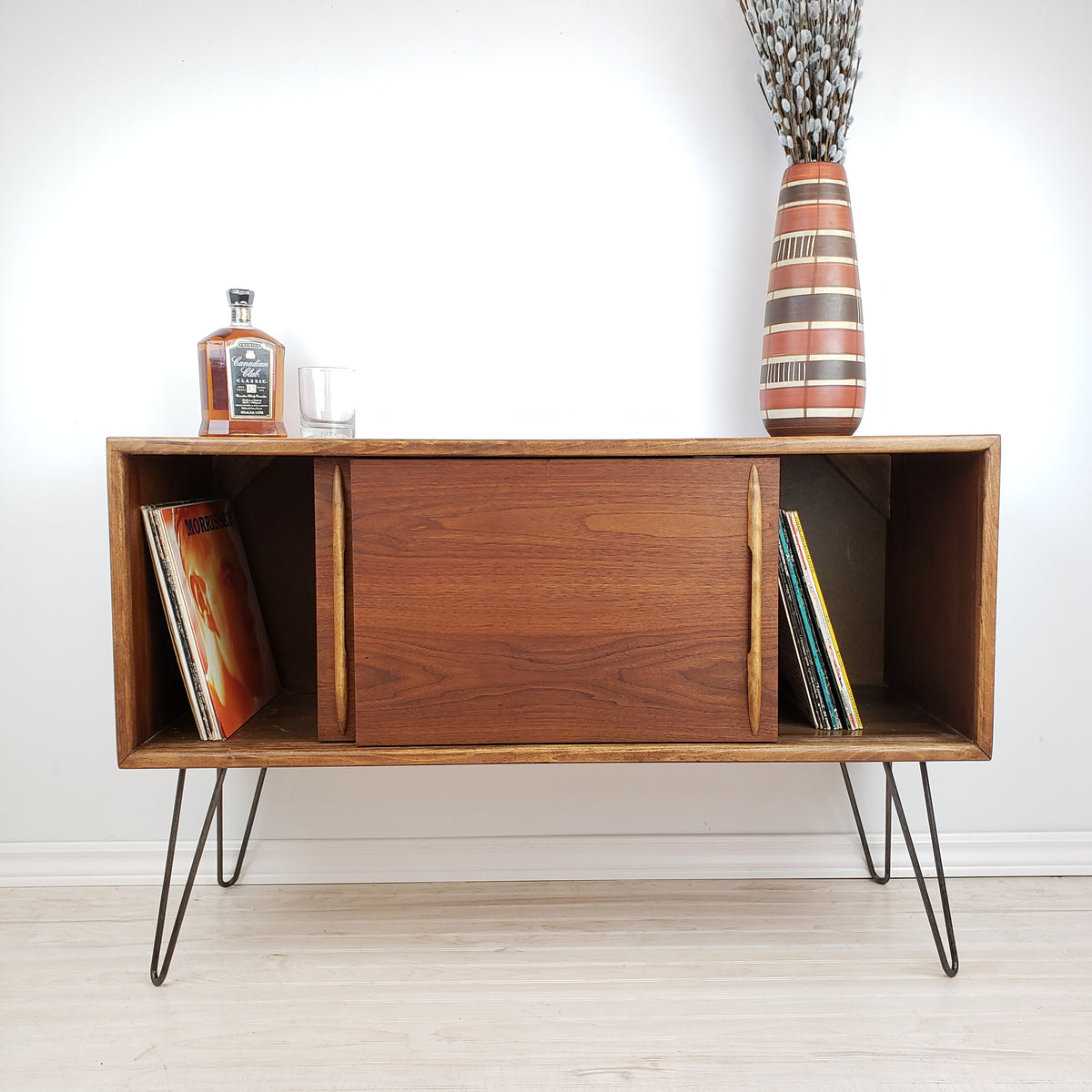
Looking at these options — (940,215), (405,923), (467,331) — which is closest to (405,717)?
(405,923)

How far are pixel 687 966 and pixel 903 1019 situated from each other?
0.27m

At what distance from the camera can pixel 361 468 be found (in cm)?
103

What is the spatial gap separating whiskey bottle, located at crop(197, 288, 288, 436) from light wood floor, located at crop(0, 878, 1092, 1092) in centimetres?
73

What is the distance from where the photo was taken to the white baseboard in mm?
1421

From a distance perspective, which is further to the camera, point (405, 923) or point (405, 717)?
point (405, 923)

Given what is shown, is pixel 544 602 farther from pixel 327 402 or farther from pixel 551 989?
pixel 551 989

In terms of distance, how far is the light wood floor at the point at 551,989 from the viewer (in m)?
0.97

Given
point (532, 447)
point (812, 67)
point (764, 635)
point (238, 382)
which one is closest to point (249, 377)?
point (238, 382)

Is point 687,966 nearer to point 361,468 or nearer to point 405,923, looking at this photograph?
point 405,923

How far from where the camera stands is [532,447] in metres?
1.03

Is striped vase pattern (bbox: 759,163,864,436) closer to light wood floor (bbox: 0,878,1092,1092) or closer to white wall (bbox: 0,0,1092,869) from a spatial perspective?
white wall (bbox: 0,0,1092,869)

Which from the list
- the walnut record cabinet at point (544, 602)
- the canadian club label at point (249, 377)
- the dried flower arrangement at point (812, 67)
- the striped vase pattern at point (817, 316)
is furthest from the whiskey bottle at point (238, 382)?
the dried flower arrangement at point (812, 67)

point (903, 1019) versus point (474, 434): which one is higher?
point (474, 434)

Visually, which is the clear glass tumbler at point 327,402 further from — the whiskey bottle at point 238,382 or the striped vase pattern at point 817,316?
the striped vase pattern at point 817,316
